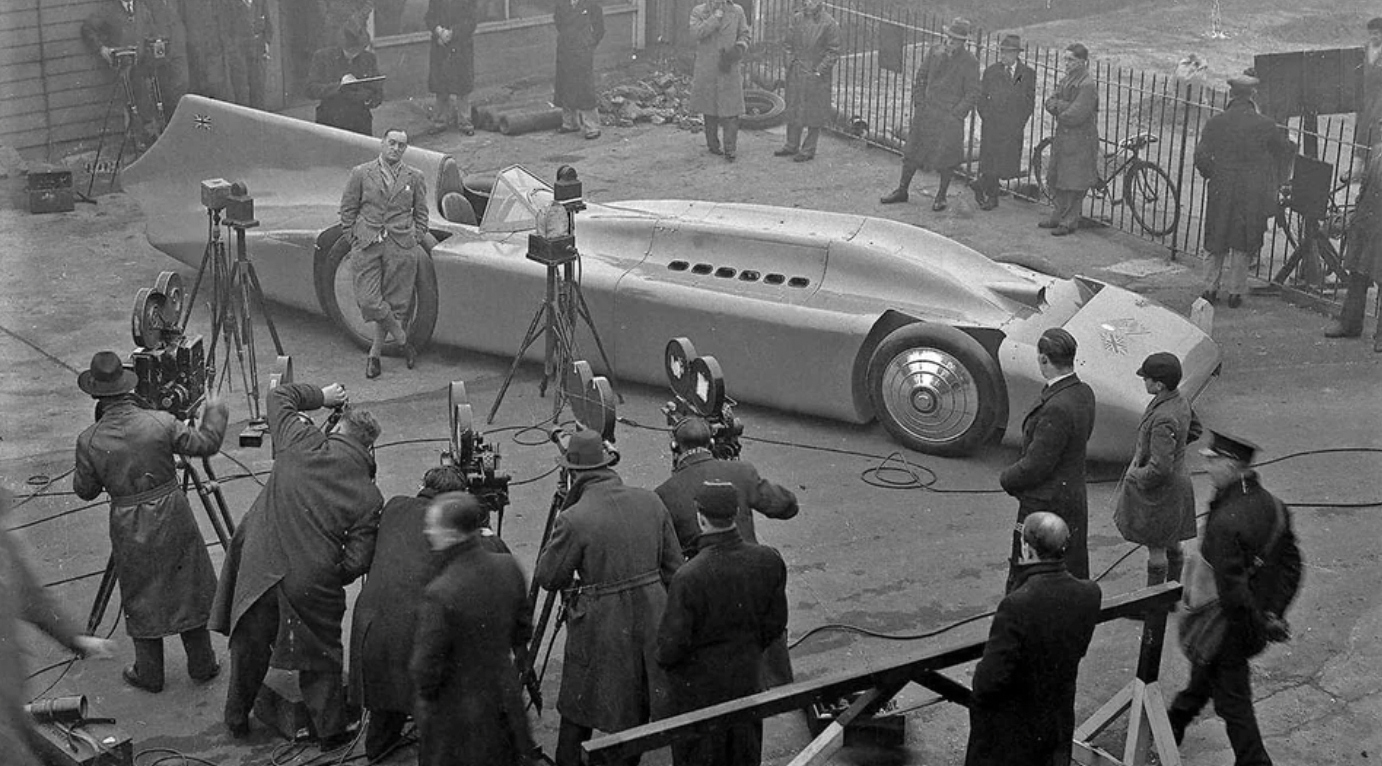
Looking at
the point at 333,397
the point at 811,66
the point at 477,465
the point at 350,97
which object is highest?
the point at 811,66

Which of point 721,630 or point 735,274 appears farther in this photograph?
point 735,274

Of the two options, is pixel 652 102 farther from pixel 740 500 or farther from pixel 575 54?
pixel 740 500

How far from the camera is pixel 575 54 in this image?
57.6 ft

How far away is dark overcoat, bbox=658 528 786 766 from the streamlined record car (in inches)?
157

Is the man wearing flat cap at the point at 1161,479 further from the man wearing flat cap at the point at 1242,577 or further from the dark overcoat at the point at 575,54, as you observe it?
the dark overcoat at the point at 575,54

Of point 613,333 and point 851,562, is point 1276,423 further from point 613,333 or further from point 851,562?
point 613,333

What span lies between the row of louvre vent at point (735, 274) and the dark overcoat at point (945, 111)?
16.2 feet

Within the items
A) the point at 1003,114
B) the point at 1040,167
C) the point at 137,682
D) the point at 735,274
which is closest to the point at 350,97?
the point at 1003,114

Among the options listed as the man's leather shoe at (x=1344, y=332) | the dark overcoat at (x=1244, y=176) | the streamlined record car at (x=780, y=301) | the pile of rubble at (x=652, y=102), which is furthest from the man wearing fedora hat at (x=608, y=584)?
the pile of rubble at (x=652, y=102)

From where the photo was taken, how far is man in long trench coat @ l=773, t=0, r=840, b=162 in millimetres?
16438

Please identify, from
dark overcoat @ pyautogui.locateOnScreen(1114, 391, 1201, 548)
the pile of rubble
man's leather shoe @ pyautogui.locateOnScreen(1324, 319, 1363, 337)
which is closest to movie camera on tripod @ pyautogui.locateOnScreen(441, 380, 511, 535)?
dark overcoat @ pyautogui.locateOnScreen(1114, 391, 1201, 548)

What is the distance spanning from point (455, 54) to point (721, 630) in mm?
12335

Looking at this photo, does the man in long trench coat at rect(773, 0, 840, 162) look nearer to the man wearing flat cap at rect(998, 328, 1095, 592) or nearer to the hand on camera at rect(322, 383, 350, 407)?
the man wearing flat cap at rect(998, 328, 1095, 592)

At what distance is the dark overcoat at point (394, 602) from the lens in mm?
6621
